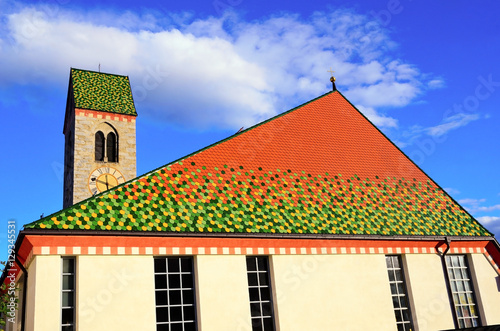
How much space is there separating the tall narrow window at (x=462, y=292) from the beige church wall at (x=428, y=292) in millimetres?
560

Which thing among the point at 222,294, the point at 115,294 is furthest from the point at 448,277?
the point at 115,294

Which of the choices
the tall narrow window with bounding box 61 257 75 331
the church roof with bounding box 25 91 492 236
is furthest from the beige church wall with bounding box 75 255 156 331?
the church roof with bounding box 25 91 492 236

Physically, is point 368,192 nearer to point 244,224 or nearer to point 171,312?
point 244,224

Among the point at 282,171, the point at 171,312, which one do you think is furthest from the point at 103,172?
the point at 171,312

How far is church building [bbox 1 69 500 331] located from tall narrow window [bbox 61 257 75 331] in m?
0.03

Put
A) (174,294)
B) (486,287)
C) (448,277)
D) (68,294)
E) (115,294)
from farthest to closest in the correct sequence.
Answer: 1. (486,287)
2. (448,277)
3. (174,294)
4. (115,294)
5. (68,294)

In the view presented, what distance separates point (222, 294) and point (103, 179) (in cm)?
2336

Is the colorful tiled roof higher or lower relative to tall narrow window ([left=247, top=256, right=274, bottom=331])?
higher

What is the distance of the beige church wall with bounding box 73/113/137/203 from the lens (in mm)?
35797

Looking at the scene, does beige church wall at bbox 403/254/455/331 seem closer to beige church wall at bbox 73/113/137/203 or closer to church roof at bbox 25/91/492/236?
church roof at bbox 25/91/492/236

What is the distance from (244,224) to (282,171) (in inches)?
150

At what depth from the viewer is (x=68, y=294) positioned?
562 inches

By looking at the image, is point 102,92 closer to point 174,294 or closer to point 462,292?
point 174,294

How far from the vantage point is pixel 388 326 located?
1864 cm
